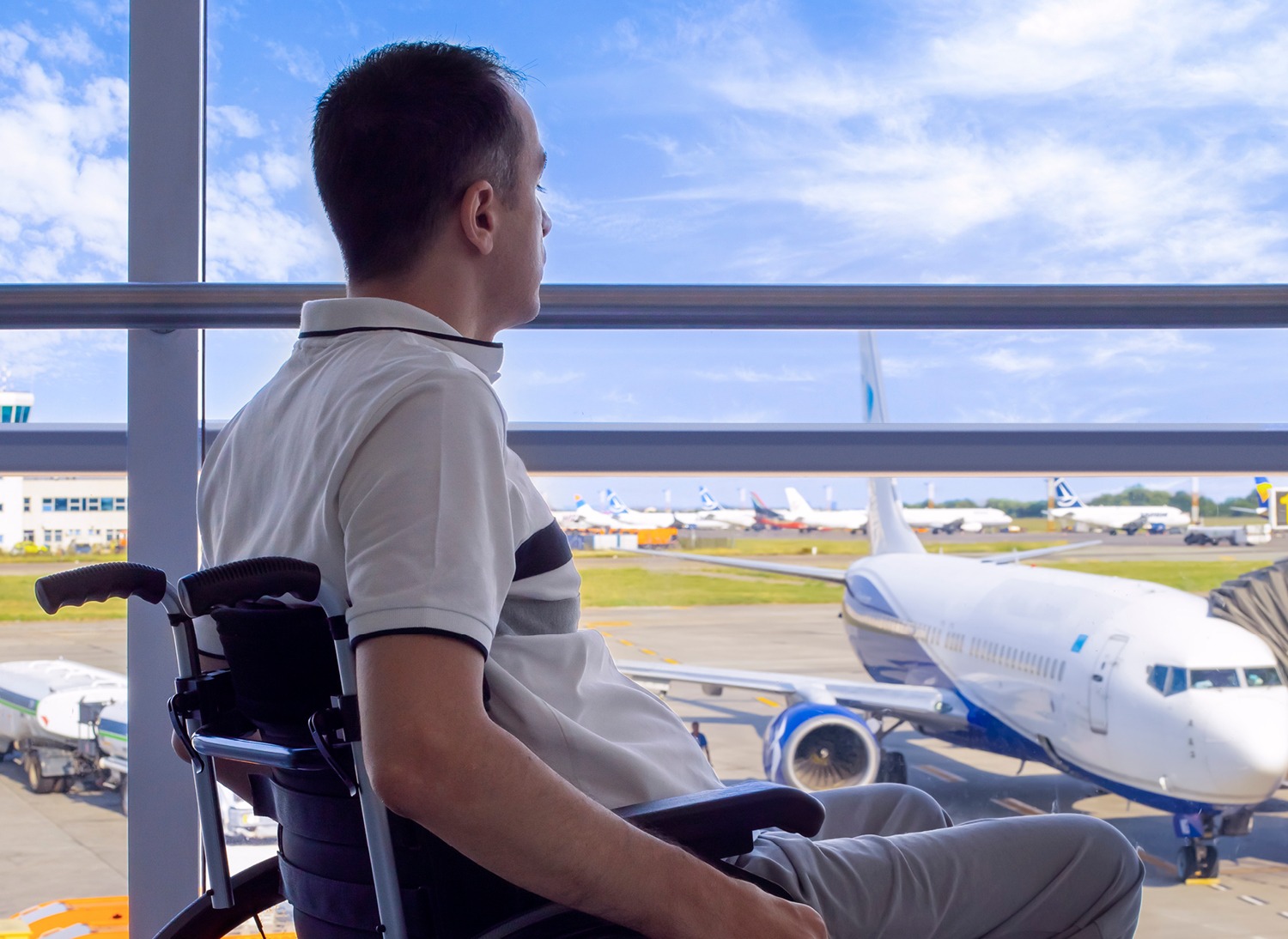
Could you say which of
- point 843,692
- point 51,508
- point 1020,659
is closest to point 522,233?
point 51,508

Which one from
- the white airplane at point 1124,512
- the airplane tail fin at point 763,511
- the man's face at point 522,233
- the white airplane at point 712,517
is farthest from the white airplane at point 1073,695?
the man's face at point 522,233

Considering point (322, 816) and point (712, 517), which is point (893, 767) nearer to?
point (712, 517)

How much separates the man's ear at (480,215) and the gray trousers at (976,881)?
449mm

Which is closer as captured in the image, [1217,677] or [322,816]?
[322,816]

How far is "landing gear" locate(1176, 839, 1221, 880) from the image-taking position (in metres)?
1.64

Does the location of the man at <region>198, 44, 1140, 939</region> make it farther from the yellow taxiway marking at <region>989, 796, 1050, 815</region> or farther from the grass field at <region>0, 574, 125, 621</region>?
the grass field at <region>0, 574, 125, 621</region>

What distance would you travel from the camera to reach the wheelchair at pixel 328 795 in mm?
496

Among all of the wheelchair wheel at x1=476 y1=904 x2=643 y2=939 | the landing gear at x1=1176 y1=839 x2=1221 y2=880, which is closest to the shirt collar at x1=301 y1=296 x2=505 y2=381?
the wheelchair wheel at x1=476 y1=904 x2=643 y2=939

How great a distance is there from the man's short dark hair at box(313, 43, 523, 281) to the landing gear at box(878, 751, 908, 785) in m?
4.43

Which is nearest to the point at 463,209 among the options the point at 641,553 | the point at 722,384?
the point at 722,384

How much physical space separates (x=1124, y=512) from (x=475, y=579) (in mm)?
2301

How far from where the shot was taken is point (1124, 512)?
242 centimetres

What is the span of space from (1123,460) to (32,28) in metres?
1.50

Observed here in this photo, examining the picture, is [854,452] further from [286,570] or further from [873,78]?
[873,78]
